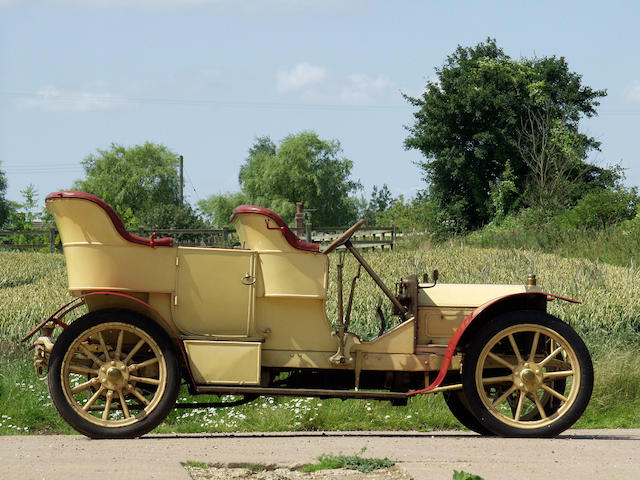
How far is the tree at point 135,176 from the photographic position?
6438 centimetres

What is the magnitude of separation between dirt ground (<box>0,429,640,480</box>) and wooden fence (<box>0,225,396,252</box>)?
18.0m

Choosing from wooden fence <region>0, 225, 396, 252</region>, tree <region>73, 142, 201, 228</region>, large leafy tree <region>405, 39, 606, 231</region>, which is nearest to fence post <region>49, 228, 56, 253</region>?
wooden fence <region>0, 225, 396, 252</region>

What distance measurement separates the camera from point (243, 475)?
5059 mm

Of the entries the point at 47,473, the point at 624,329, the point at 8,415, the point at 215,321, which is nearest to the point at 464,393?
the point at 215,321

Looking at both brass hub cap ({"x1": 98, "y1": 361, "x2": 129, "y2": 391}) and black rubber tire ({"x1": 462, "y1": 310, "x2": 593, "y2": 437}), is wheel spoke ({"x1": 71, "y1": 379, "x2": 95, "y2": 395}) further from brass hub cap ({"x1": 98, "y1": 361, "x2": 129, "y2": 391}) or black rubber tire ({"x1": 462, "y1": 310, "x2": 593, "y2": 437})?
black rubber tire ({"x1": 462, "y1": 310, "x2": 593, "y2": 437})

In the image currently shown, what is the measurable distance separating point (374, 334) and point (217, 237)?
19728 mm

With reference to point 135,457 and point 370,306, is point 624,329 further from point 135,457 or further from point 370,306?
point 135,457

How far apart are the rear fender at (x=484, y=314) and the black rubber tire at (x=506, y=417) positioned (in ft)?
0.42

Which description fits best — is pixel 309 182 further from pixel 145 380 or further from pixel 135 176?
pixel 145 380

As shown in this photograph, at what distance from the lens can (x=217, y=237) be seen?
29562mm

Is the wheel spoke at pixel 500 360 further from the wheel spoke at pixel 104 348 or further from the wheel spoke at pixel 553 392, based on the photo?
the wheel spoke at pixel 104 348

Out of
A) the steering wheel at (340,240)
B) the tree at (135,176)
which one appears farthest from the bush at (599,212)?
the tree at (135,176)

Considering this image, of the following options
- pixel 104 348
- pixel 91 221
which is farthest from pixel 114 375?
pixel 91 221

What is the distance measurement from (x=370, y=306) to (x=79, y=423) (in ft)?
17.6
